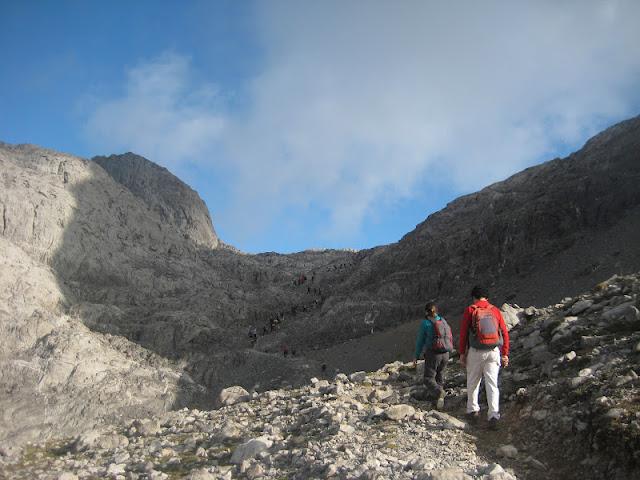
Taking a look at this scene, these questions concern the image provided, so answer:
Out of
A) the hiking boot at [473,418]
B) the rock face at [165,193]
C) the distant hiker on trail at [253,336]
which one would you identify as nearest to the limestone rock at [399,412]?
the hiking boot at [473,418]

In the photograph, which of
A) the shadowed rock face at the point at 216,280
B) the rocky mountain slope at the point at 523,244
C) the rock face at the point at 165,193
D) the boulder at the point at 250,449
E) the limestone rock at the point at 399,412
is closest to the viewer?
the boulder at the point at 250,449

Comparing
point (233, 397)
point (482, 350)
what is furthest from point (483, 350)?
point (233, 397)

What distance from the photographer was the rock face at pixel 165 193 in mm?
101938

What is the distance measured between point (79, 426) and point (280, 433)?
35415 mm

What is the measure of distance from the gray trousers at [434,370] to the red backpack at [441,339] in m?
0.14

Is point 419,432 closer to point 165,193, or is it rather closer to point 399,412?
point 399,412

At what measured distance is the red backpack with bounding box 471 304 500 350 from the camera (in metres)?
9.31

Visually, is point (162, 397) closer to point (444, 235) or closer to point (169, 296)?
point (169, 296)

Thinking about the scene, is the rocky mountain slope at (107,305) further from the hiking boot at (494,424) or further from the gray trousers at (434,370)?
the hiking boot at (494,424)

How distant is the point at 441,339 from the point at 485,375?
1891 millimetres

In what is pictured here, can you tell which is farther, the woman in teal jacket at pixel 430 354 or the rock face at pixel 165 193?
the rock face at pixel 165 193

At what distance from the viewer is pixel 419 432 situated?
8.83m

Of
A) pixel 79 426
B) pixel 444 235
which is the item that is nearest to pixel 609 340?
pixel 79 426

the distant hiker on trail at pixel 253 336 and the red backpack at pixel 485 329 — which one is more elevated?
the distant hiker on trail at pixel 253 336
